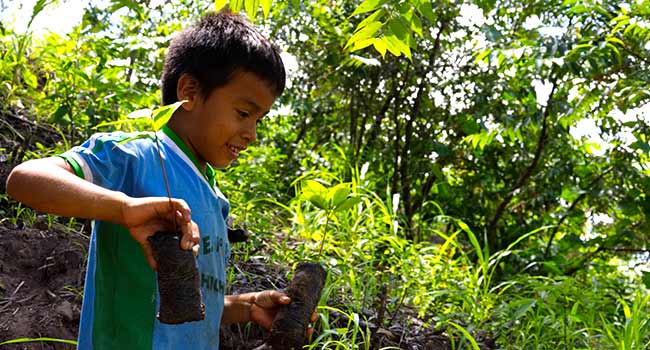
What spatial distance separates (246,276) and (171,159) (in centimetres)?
155

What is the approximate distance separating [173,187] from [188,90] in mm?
310

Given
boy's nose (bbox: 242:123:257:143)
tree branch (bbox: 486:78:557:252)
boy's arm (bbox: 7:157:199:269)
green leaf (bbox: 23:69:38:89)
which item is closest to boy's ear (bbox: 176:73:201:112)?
boy's nose (bbox: 242:123:257:143)

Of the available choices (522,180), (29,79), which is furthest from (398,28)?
(522,180)

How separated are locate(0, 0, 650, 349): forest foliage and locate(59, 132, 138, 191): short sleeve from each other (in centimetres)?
107

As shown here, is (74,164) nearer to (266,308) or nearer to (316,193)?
(266,308)

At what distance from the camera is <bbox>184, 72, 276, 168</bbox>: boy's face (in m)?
1.78

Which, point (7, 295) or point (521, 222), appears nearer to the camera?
point (7, 295)

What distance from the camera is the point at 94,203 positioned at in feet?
4.29

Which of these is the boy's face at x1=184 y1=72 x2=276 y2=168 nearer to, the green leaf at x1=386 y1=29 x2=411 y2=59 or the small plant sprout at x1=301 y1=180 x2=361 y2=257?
the green leaf at x1=386 y1=29 x2=411 y2=59

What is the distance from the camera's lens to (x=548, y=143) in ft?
16.4

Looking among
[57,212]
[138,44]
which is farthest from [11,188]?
[138,44]

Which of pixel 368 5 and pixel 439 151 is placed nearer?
pixel 368 5

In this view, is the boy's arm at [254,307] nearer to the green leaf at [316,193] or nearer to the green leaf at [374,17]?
the green leaf at [374,17]

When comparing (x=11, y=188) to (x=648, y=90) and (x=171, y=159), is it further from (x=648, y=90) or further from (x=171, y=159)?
(x=648, y=90)
